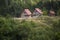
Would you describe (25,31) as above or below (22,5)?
above

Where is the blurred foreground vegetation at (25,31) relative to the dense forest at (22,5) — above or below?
above

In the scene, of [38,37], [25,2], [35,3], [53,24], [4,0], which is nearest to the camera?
[38,37]

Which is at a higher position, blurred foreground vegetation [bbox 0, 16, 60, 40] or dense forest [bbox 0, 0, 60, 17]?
blurred foreground vegetation [bbox 0, 16, 60, 40]

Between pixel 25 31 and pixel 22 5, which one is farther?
pixel 22 5

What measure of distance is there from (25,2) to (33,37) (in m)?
4.91

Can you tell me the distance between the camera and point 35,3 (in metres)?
11.3

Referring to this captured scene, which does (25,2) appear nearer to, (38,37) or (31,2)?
(31,2)

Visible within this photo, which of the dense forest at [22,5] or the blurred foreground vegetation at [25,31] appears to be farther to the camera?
the dense forest at [22,5]

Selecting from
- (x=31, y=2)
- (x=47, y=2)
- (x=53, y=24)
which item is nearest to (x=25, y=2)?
(x=31, y=2)

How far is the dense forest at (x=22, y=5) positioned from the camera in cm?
869

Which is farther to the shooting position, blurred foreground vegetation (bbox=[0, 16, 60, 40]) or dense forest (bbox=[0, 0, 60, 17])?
dense forest (bbox=[0, 0, 60, 17])

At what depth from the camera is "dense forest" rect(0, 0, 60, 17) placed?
28.5 ft

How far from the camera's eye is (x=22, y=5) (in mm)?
10102

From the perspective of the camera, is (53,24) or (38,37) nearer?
(38,37)
